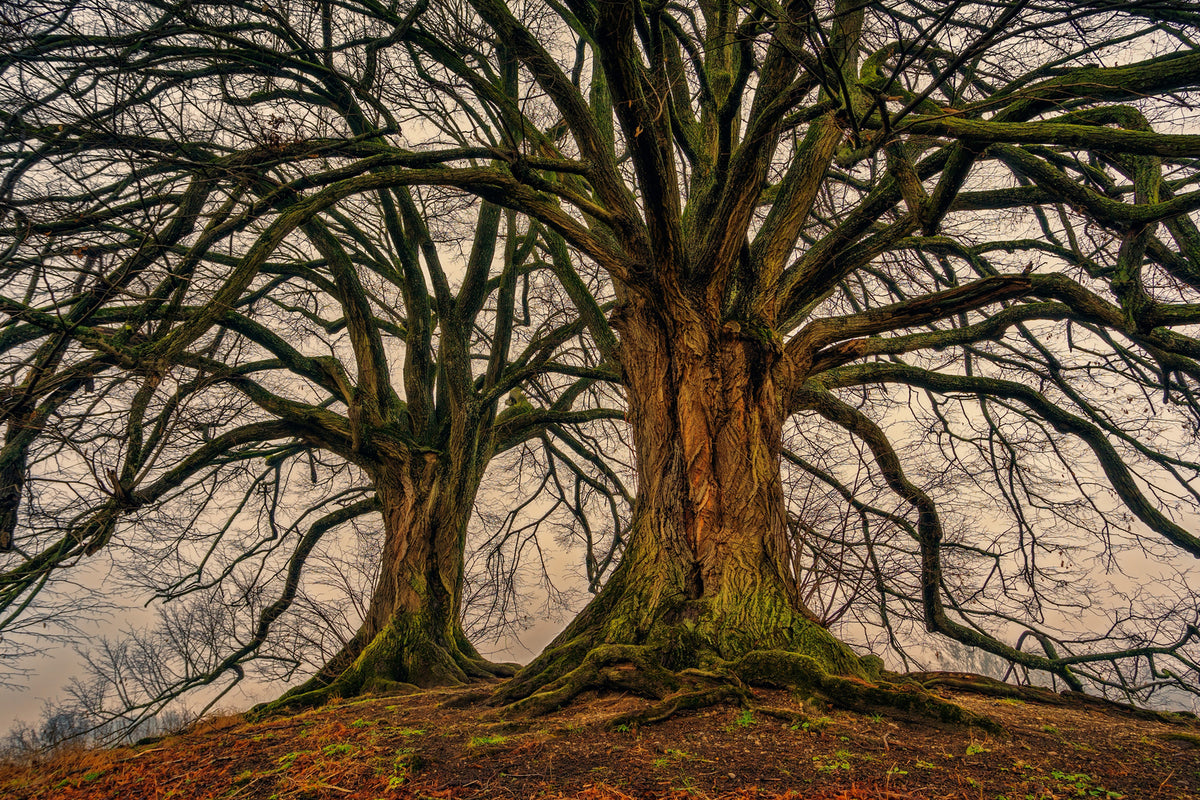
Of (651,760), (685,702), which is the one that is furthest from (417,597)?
(651,760)

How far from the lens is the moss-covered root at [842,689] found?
3.05m

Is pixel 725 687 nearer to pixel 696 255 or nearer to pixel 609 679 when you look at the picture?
pixel 609 679

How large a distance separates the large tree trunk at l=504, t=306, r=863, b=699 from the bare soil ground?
51 cm

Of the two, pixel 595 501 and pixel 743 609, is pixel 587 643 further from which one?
pixel 595 501

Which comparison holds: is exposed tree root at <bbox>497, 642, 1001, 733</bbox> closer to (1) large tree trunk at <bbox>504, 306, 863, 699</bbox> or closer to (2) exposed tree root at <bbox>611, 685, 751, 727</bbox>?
(2) exposed tree root at <bbox>611, 685, 751, 727</bbox>

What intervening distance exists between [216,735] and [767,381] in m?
4.47

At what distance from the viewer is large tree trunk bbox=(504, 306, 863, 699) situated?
3734 millimetres

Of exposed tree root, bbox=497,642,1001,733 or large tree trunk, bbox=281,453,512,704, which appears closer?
exposed tree root, bbox=497,642,1001,733

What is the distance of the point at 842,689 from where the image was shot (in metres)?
3.22

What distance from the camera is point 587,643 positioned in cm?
398

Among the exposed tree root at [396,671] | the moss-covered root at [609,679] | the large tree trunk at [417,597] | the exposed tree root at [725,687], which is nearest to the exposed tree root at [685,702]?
the exposed tree root at [725,687]

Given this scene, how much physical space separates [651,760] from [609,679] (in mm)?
940

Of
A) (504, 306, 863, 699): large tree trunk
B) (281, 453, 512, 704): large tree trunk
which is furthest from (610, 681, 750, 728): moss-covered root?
(281, 453, 512, 704): large tree trunk

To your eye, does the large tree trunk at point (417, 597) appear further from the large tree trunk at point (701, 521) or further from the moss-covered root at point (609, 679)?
the moss-covered root at point (609, 679)
